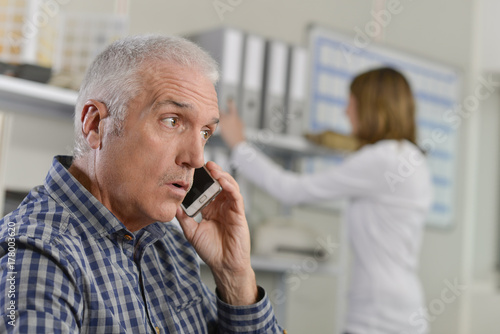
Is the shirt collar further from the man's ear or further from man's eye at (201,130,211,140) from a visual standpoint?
man's eye at (201,130,211,140)

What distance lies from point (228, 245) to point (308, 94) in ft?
7.10

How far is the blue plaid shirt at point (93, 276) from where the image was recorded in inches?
27.4

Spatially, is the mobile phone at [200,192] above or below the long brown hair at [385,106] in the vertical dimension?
below

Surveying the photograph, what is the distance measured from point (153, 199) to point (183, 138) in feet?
0.32

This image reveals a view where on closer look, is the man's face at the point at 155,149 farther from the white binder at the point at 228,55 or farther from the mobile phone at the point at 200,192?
the white binder at the point at 228,55

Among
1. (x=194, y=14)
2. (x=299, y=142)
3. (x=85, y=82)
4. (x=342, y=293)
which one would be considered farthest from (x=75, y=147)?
(x=342, y=293)

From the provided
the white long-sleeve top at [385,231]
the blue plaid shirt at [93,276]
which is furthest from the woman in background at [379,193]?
the blue plaid shirt at [93,276]

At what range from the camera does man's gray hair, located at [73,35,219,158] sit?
89cm

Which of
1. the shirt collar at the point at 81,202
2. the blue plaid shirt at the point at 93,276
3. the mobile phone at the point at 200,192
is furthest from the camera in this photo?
the mobile phone at the point at 200,192

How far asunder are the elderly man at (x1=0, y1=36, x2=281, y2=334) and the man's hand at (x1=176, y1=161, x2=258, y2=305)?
0.01 metres

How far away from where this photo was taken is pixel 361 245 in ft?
7.08

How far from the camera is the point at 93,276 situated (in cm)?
80

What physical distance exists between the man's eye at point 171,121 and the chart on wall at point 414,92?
2235 millimetres

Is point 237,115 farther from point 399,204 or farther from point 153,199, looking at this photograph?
point 153,199
